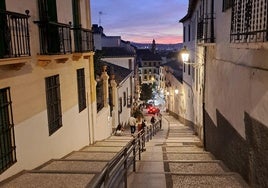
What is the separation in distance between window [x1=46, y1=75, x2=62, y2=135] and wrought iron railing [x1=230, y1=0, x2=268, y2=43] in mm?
5112

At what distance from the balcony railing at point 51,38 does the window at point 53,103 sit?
842 mm

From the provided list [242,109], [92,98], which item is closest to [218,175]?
[242,109]

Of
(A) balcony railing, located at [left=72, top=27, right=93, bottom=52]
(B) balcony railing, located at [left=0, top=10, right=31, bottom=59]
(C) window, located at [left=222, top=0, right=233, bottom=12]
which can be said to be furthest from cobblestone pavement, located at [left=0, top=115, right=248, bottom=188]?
(A) balcony railing, located at [left=72, top=27, right=93, bottom=52]

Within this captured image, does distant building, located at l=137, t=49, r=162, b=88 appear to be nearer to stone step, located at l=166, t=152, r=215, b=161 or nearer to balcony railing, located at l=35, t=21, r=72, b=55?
stone step, located at l=166, t=152, r=215, b=161

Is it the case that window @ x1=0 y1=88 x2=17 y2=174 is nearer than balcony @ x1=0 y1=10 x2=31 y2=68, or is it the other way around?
balcony @ x1=0 y1=10 x2=31 y2=68

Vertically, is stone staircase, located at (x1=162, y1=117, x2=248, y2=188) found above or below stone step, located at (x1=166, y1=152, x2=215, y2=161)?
above

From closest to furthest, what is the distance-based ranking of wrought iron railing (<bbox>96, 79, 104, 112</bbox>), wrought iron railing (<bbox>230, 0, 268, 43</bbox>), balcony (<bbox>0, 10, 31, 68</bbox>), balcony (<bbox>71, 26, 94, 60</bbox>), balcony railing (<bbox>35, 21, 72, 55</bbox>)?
wrought iron railing (<bbox>230, 0, 268, 43</bbox>)
balcony (<bbox>0, 10, 31, 68</bbox>)
balcony railing (<bbox>35, 21, 72, 55</bbox>)
balcony (<bbox>71, 26, 94, 60</bbox>)
wrought iron railing (<bbox>96, 79, 104, 112</bbox>)

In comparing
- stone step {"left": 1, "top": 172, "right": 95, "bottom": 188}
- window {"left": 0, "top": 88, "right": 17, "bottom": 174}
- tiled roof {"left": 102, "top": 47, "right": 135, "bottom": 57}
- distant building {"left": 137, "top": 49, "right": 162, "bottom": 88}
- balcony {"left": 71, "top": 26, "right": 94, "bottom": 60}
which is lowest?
distant building {"left": 137, "top": 49, "right": 162, "bottom": 88}

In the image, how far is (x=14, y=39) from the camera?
7.03 metres

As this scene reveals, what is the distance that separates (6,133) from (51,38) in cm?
313

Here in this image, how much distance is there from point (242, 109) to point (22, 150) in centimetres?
494

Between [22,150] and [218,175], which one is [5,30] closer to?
[22,150]

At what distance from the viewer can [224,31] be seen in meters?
9.91

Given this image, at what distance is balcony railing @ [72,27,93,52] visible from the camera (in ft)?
38.4
